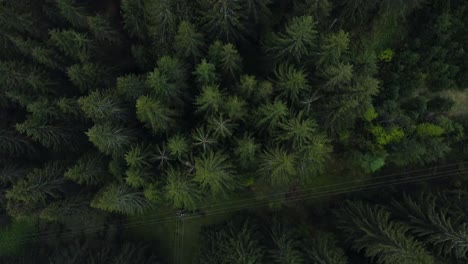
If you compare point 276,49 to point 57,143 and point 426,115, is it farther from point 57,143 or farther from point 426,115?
point 57,143

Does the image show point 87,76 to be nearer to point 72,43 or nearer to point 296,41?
point 72,43

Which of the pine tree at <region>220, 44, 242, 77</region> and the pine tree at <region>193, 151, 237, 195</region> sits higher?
the pine tree at <region>220, 44, 242, 77</region>

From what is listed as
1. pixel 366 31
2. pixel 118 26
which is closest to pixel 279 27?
pixel 366 31

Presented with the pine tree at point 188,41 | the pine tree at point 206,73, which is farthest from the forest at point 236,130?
the pine tree at point 188,41

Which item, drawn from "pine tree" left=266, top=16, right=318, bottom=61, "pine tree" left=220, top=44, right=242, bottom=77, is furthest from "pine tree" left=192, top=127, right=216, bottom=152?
"pine tree" left=266, top=16, right=318, bottom=61

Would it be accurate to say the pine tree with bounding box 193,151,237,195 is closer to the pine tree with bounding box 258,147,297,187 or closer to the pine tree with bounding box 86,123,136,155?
the pine tree with bounding box 258,147,297,187
